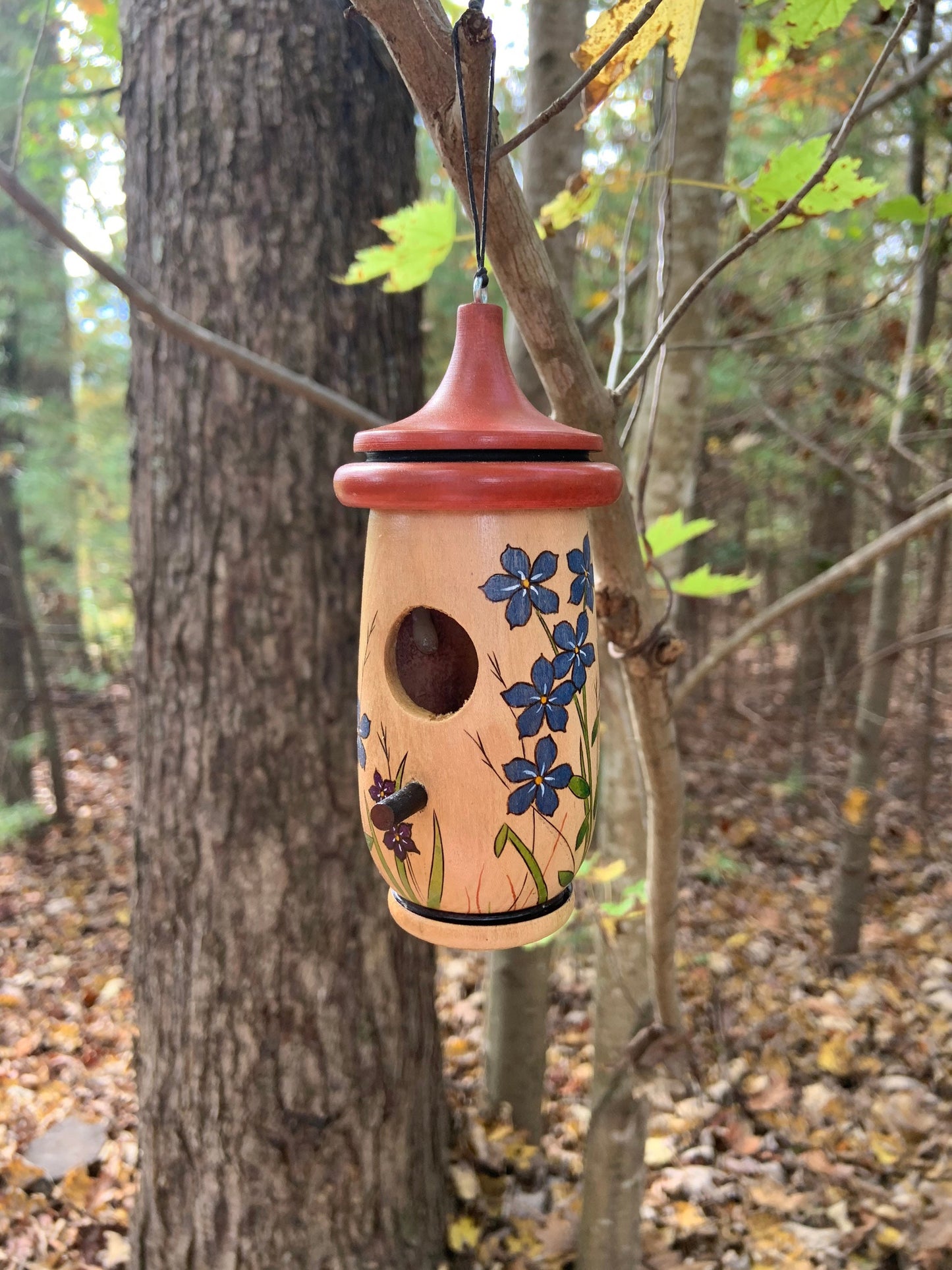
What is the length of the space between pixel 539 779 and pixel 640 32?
881 millimetres

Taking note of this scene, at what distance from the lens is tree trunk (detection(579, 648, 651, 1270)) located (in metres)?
2.27

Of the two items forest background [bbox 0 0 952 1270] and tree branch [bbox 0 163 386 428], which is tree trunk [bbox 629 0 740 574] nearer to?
forest background [bbox 0 0 952 1270]

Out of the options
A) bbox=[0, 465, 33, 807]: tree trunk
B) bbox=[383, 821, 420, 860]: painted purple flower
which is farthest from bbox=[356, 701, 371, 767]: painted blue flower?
bbox=[0, 465, 33, 807]: tree trunk

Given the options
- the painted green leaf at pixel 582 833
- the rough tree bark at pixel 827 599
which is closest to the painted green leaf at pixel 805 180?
the painted green leaf at pixel 582 833

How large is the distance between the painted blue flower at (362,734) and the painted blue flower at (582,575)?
330mm

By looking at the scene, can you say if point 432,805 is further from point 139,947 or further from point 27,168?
point 27,168

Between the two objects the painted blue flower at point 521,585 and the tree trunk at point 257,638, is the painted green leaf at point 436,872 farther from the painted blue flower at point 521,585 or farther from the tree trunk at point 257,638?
the tree trunk at point 257,638

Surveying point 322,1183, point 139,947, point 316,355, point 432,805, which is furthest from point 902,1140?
point 316,355

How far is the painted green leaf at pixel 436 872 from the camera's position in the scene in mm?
1106

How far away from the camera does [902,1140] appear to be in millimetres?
3094

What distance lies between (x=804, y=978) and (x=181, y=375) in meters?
3.94

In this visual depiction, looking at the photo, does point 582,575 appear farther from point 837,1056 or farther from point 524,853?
point 837,1056

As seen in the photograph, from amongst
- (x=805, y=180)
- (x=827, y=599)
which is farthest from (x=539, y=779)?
(x=827, y=599)

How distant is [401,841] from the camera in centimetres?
113
